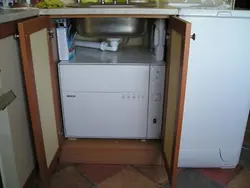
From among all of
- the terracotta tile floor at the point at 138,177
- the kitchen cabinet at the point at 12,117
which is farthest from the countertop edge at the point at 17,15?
the terracotta tile floor at the point at 138,177

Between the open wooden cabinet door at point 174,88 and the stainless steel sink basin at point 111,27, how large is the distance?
242 mm

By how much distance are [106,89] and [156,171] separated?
1.95 feet

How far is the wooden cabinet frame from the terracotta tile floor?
0.16 feet

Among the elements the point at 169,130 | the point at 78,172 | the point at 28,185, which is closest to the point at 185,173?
the point at 169,130

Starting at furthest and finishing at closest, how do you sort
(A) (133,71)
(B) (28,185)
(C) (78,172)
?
(C) (78,172) → (A) (133,71) → (B) (28,185)

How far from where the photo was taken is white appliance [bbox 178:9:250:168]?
4.10ft

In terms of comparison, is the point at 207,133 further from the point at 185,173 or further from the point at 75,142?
the point at 75,142

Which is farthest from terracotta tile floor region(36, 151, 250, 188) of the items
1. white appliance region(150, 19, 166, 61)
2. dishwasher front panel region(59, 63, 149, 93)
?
white appliance region(150, 19, 166, 61)

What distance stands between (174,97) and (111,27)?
557mm

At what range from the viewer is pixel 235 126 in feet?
4.76

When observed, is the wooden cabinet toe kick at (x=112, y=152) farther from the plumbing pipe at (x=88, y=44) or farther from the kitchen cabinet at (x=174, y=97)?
the plumbing pipe at (x=88, y=44)

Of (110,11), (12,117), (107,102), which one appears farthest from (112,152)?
(110,11)

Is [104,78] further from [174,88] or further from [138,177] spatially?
[138,177]

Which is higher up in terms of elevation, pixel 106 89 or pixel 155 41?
pixel 155 41
